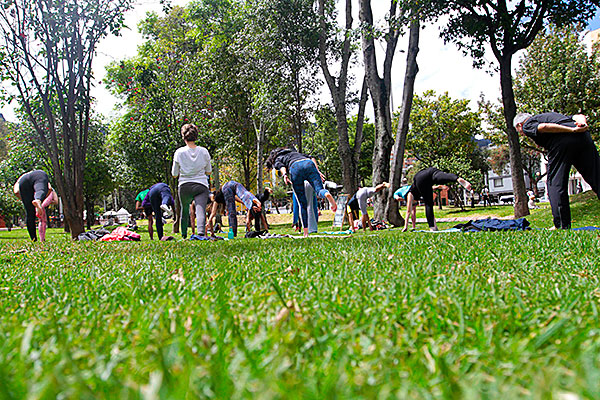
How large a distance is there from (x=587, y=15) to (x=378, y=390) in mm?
15717

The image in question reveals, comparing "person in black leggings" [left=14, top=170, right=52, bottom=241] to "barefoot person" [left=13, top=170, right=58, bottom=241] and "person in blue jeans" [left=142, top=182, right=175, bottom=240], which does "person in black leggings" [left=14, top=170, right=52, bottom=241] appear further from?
"person in blue jeans" [left=142, top=182, right=175, bottom=240]

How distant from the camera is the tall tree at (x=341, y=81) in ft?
55.2

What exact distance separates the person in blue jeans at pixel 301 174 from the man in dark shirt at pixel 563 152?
3.65 m

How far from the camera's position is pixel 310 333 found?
4.54 feet

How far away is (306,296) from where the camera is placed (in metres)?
2.03

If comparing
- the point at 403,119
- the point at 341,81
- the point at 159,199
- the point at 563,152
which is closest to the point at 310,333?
the point at 563,152

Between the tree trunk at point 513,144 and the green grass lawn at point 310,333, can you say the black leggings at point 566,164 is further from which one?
the tree trunk at point 513,144

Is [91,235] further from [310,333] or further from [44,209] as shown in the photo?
[310,333]

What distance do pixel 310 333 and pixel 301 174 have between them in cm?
690

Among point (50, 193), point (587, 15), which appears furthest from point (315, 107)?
point (50, 193)

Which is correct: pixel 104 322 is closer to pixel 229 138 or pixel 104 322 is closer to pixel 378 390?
pixel 378 390

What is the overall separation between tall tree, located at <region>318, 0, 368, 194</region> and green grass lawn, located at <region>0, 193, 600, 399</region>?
45.9 feet

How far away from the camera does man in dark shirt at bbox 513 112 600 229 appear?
6.09 m

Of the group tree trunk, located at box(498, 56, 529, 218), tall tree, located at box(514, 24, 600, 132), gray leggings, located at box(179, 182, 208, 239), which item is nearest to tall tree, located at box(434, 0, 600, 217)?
tree trunk, located at box(498, 56, 529, 218)
